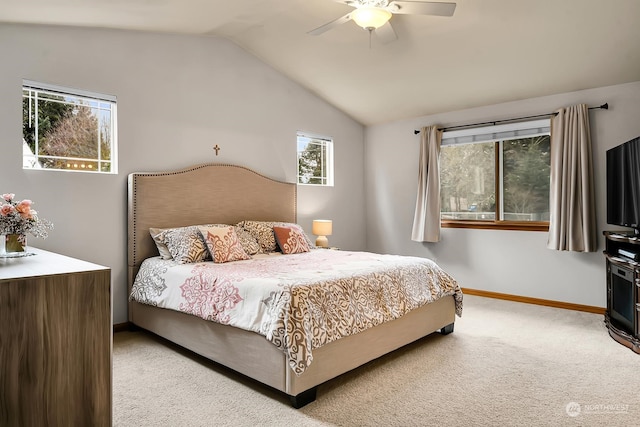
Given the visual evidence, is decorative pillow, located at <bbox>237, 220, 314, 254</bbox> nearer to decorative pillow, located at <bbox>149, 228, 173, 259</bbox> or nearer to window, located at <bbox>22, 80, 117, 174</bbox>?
decorative pillow, located at <bbox>149, 228, 173, 259</bbox>

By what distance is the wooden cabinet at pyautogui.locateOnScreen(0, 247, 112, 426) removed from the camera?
157 centimetres

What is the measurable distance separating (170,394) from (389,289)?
1.60 metres

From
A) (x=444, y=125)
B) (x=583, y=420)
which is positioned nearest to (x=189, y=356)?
(x=583, y=420)

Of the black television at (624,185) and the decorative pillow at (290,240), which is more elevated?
the black television at (624,185)

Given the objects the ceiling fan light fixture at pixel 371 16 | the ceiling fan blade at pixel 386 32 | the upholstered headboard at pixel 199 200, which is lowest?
the upholstered headboard at pixel 199 200

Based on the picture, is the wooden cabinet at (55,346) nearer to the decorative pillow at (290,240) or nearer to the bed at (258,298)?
the bed at (258,298)

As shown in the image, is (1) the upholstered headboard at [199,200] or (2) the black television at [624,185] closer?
(2) the black television at [624,185]

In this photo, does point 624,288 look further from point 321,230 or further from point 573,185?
point 321,230

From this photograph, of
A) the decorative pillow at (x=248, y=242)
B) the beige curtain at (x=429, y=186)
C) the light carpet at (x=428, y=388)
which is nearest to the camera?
the light carpet at (x=428, y=388)

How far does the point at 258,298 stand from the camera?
8.17 ft

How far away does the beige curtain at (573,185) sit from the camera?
4234mm

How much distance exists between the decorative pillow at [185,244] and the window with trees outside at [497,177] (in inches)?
130

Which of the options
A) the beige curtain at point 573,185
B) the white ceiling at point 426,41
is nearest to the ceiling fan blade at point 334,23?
the white ceiling at point 426,41

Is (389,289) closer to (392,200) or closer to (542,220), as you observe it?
(542,220)
